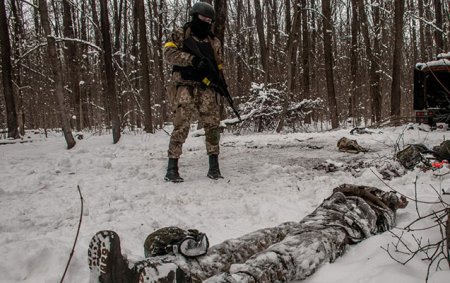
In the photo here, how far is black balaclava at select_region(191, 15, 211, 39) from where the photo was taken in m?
3.98

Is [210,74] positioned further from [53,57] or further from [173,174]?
[53,57]

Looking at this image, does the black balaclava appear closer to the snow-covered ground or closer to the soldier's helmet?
the soldier's helmet

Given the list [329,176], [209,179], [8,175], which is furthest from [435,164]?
[8,175]

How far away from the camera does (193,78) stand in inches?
157

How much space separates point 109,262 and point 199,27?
318 centimetres

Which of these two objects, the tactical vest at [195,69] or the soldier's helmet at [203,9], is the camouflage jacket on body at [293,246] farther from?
the soldier's helmet at [203,9]

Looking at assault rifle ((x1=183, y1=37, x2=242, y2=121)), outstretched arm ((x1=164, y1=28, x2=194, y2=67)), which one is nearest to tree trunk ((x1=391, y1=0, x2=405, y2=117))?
assault rifle ((x1=183, y1=37, x2=242, y2=121))

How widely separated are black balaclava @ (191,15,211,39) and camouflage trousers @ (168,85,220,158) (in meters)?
0.61

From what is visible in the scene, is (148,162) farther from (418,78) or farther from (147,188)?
(418,78)

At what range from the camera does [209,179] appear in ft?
13.5

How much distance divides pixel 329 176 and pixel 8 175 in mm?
3912

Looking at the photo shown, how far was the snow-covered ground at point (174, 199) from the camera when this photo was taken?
6.21 ft

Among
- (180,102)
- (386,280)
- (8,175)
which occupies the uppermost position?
(180,102)

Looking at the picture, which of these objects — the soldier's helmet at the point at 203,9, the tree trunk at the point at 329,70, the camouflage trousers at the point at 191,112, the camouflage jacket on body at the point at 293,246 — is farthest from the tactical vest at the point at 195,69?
the tree trunk at the point at 329,70
